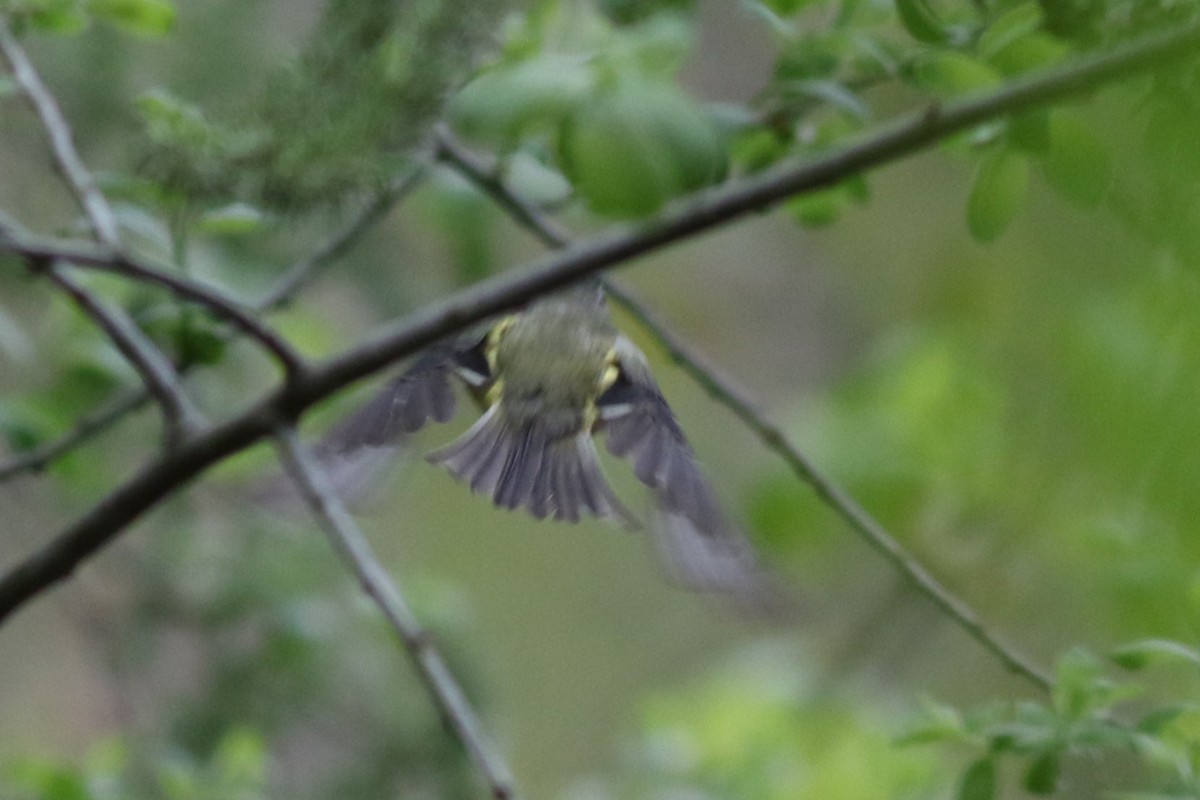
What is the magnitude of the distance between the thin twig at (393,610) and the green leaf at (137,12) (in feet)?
0.62

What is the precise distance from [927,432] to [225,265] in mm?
604

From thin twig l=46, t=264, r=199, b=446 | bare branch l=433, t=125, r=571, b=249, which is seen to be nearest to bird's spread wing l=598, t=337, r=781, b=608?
bare branch l=433, t=125, r=571, b=249

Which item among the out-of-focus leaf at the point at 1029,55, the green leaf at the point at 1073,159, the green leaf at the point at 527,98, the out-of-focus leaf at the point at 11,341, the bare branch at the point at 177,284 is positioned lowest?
the green leaf at the point at 1073,159

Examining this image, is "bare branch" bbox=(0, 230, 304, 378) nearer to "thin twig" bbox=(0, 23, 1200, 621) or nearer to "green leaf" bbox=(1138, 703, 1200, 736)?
"thin twig" bbox=(0, 23, 1200, 621)

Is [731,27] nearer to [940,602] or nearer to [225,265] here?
[225,265]

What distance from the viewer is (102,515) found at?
536 millimetres

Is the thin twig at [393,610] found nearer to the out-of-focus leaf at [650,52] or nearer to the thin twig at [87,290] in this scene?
the thin twig at [87,290]

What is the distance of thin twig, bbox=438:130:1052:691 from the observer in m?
0.58

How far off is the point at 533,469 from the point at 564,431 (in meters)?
0.05

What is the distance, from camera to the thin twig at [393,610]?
0.49 metres

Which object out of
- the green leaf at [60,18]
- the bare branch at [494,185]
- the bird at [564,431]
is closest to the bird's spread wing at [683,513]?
the bird at [564,431]

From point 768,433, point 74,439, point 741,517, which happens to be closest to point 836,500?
point 768,433

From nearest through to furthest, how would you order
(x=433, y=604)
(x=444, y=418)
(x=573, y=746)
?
(x=444, y=418) → (x=433, y=604) → (x=573, y=746)

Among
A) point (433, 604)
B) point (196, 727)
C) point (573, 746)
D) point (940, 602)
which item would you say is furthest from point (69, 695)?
point (940, 602)
